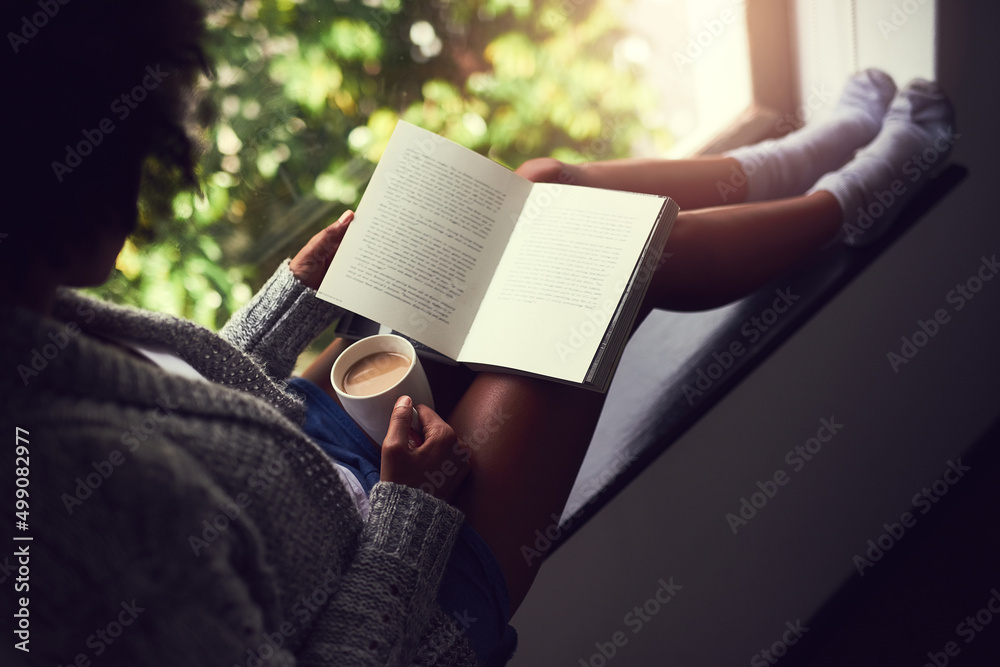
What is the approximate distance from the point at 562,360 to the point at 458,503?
0.19 meters

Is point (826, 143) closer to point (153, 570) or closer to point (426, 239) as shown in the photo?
point (426, 239)

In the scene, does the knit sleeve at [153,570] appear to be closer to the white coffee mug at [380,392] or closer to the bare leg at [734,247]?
the white coffee mug at [380,392]

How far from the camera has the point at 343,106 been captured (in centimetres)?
131

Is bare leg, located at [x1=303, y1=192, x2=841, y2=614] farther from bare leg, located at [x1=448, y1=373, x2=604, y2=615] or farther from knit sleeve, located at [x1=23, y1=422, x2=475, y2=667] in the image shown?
knit sleeve, located at [x1=23, y1=422, x2=475, y2=667]

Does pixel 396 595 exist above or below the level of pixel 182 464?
below

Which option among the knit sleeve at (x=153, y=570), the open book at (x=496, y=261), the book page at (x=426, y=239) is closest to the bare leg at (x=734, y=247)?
the open book at (x=496, y=261)

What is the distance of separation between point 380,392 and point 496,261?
22 cm

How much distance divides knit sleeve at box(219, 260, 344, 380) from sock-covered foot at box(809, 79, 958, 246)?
83 cm

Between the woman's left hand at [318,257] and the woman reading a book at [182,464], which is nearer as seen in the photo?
the woman reading a book at [182,464]

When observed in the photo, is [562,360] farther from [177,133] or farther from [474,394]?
[177,133]

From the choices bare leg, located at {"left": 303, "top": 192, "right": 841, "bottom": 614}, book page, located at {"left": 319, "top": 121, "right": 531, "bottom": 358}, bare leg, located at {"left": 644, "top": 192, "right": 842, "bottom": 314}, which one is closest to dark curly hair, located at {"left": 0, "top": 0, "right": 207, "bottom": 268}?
book page, located at {"left": 319, "top": 121, "right": 531, "bottom": 358}

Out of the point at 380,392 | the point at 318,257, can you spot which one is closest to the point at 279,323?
the point at 318,257

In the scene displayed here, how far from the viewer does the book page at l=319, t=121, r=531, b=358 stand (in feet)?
2.54

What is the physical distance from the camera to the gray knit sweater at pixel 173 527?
0.45m
